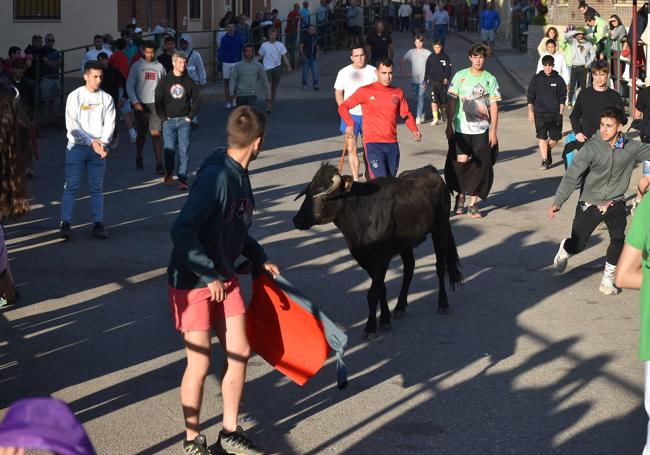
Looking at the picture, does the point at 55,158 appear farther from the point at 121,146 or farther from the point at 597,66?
the point at 597,66

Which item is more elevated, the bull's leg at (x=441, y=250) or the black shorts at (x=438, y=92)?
the black shorts at (x=438, y=92)

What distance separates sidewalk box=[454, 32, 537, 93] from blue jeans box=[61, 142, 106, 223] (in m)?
20.2

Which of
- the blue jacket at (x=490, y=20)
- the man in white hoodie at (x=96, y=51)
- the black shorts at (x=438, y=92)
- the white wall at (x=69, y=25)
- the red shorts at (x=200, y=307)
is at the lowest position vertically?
the red shorts at (x=200, y=307)

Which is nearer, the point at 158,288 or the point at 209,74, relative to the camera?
the point at 158,288

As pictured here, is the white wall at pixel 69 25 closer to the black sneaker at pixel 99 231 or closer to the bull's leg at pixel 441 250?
the black sneaker at pixel 99 231

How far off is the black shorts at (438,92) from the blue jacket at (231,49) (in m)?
6.96

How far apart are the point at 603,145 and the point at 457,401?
378 centimetres

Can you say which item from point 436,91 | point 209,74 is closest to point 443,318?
point 436,91

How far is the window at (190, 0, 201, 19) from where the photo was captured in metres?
37.4

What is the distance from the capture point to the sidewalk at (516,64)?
33500mm

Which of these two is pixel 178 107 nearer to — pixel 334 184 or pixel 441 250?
pixel 441 250

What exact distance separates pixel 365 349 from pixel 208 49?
92.2 feet

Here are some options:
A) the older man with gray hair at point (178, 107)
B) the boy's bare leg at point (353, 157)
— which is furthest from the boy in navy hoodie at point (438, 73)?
the older man with gray hair at point (178, 107)

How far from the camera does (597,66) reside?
44.2 ft
